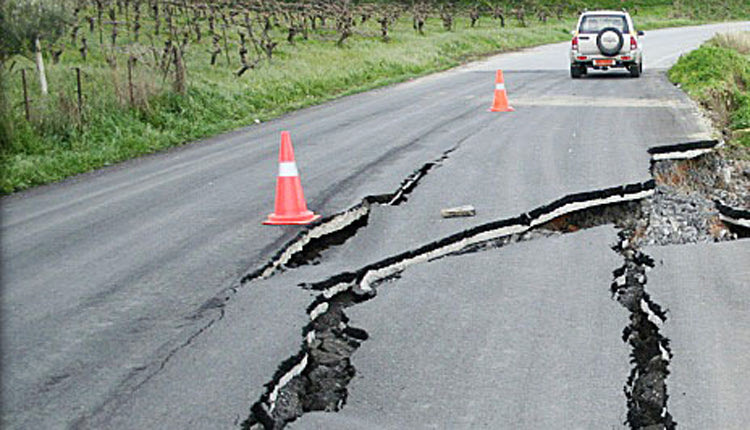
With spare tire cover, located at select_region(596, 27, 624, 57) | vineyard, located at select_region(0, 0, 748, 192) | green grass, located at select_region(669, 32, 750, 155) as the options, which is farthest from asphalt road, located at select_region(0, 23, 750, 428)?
spare tire cover, located at select_region(596, 27, 624, 57)

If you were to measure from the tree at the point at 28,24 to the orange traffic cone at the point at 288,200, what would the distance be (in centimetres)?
874

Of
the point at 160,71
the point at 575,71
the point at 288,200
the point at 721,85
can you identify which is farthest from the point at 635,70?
the point at 288,200

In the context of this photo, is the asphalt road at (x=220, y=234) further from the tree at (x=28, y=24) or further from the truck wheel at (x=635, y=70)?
the truck wheel at (x=635, y=70)

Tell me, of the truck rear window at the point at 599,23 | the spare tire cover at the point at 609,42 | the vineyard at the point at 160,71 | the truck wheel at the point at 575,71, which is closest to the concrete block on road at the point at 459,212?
the vineyard at the point at 160,71

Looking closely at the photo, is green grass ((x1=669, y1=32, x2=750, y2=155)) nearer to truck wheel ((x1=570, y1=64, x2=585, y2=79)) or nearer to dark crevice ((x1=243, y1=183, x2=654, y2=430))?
truck wheel ((x1=570, y1=64, x2=585, y2=79))

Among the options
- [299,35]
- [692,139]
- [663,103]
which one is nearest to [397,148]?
[692,139]

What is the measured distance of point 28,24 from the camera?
1564 cm

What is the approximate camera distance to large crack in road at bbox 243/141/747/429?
4.18 m

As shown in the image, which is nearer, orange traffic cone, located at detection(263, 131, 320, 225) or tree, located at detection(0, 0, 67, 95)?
orange traffic cone, located at detection(263, 131, 320, 225)

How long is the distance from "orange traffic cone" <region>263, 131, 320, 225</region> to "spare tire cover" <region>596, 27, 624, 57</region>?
48.0ft

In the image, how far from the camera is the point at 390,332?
499 cm

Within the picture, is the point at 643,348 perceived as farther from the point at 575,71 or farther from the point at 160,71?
the point at 575,71

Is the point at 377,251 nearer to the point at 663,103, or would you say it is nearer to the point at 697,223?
the point at 697,223

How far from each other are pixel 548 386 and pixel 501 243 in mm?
2829
